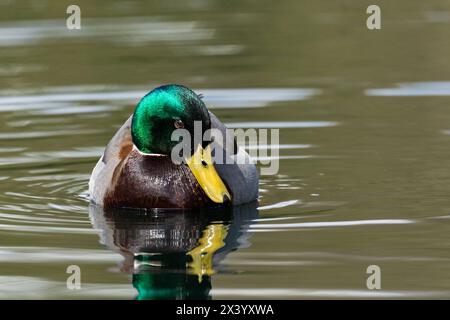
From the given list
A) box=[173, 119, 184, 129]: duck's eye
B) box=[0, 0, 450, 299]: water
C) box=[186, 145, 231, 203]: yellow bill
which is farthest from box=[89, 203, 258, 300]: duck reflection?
box=[173, 119, 184, 129]: duck's eye

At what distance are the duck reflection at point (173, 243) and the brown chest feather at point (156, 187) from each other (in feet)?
0.25

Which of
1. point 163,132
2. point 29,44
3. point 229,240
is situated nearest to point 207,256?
point 229,240

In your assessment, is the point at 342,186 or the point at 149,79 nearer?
the point at 342,186

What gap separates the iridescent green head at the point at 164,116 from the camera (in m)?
9.49

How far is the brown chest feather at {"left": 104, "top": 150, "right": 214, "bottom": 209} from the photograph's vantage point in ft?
31.9

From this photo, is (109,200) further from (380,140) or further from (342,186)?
(380,140)

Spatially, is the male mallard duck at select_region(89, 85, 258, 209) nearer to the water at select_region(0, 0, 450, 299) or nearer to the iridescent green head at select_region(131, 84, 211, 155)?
the iridescent green head at select_region(131, 84, 211, 155)

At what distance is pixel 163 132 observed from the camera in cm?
980

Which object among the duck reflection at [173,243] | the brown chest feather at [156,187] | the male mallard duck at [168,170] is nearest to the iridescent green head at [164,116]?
the male mallard duck at [168,170]

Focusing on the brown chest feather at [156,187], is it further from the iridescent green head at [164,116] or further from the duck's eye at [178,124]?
the duck's eye at [178,124]

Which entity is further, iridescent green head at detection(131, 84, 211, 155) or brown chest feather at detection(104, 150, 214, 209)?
brown chest feather at detection(104, 150, 214, 209)

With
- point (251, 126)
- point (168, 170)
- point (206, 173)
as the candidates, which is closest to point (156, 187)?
point (168, 170)

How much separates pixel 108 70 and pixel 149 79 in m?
0.86

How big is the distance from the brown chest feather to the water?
174 mm
